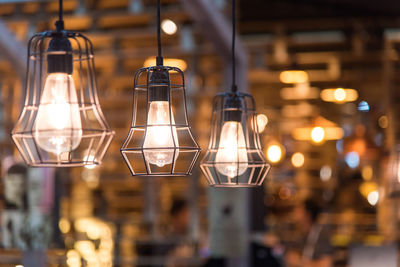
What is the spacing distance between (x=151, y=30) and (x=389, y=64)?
8.28 ft

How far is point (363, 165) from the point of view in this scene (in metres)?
8.12

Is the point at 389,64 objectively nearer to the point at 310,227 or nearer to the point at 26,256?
the point at 310,227

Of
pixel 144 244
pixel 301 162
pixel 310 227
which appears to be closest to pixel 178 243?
pixel 144 244

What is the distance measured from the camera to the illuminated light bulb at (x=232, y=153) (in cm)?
206

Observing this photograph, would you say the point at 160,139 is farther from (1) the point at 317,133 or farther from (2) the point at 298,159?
(2) the point at 298,159

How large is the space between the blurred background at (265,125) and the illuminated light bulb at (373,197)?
0.05 ft

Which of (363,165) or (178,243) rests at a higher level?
(363,165)

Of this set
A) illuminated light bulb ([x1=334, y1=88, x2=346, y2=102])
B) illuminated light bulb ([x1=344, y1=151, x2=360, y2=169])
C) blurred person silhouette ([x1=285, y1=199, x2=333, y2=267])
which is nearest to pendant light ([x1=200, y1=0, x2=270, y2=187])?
blurred person silhouette ([x1=285, y1=199, x2=333, y2=267])

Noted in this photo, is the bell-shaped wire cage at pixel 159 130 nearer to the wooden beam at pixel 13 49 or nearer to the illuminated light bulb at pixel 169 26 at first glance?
the wooden beam at pixel 13 49

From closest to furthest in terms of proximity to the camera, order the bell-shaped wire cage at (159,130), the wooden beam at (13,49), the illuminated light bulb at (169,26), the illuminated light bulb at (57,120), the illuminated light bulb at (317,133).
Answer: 1. the illuminated light bulb at (57,120)
2. the bell-shaped wire cage at (159,130)
3. the wooden beam at (13,49)
4. the illuminated light bulb at (169,26)
5. the illuminated light bulb at (317,133)

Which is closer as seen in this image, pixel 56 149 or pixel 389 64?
pixel 56 149

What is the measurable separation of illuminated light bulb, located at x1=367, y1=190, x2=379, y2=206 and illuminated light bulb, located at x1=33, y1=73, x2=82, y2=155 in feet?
21.7

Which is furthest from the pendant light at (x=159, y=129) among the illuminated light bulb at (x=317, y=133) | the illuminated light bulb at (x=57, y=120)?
the illuminated light bulb at (x=317, y=133)

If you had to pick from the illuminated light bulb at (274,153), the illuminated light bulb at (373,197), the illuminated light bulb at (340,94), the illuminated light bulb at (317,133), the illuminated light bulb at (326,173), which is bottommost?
the illuminated light bulb at (373,197)
